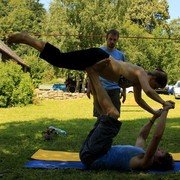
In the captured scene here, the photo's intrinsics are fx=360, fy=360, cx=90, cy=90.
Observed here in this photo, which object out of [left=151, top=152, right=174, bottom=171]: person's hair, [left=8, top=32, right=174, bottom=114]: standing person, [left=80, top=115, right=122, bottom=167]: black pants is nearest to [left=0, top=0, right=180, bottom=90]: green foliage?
[left=8, top=32, right=174, bottom=114]: standing person

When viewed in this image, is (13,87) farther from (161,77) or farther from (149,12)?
(149,12)

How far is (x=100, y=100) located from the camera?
504 cm

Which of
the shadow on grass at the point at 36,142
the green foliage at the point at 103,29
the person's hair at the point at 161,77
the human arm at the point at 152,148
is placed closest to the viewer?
the human arm at the point at 152,148

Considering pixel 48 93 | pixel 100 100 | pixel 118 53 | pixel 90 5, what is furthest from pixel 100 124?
pixel 90 5

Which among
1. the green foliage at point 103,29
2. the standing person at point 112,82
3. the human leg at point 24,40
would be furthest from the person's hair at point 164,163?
the green foliage at point 103,29

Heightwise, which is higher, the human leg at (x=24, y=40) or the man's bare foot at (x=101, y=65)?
the human leg at (x=24, y=40)

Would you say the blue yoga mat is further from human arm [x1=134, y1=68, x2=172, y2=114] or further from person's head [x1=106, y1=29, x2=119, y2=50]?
person's head [x1=106, y1=29, x2=119, y2=50]

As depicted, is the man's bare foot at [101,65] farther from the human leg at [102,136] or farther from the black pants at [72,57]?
the human leg at [102,136]

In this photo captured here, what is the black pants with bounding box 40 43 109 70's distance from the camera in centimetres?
469

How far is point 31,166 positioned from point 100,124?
1166 mm

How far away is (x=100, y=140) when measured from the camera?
4.73 meters

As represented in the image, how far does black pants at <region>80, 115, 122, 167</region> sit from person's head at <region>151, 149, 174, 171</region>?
623 millimetres

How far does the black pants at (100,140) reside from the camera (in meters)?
4.74

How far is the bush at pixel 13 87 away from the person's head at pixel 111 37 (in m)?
12.6
